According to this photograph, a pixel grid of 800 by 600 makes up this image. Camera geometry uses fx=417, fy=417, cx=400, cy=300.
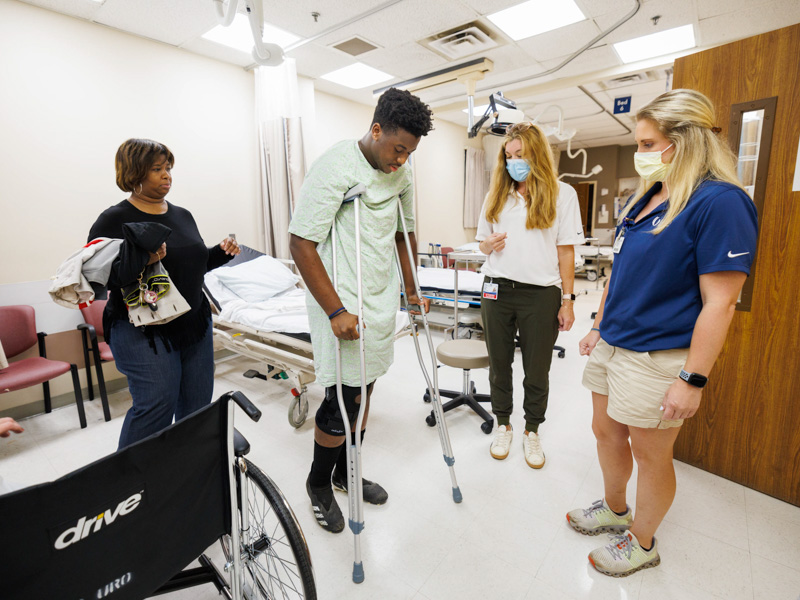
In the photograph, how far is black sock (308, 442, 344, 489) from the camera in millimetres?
1578

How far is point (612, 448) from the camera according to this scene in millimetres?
1487

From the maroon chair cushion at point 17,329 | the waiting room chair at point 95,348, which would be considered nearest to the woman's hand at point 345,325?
the waiting room chair at point 95,348

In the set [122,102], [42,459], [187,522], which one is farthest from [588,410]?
[122,102]

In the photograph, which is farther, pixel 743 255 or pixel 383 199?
pixel 383 199

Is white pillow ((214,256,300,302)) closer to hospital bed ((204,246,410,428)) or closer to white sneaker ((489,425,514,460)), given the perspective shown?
hospital bed ((204,246,410,428))

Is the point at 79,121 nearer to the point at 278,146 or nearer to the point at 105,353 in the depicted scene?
the point at 278,146

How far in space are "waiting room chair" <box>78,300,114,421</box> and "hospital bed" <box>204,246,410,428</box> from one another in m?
0.70

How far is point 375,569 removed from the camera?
1.51 m

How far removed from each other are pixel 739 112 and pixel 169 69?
379 cm

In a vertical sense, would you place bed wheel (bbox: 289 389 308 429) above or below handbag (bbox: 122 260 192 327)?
below

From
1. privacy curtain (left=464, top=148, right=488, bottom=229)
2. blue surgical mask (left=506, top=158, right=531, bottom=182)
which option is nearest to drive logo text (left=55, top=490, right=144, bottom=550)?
blue surgical mask (left=506, top=158, right=531, bottom=182)

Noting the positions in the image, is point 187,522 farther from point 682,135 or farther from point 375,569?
point 682,135

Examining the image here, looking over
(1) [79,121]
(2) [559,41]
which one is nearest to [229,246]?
(1) [79,121]

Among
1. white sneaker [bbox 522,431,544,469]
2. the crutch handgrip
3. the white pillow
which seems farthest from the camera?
the white pillow
